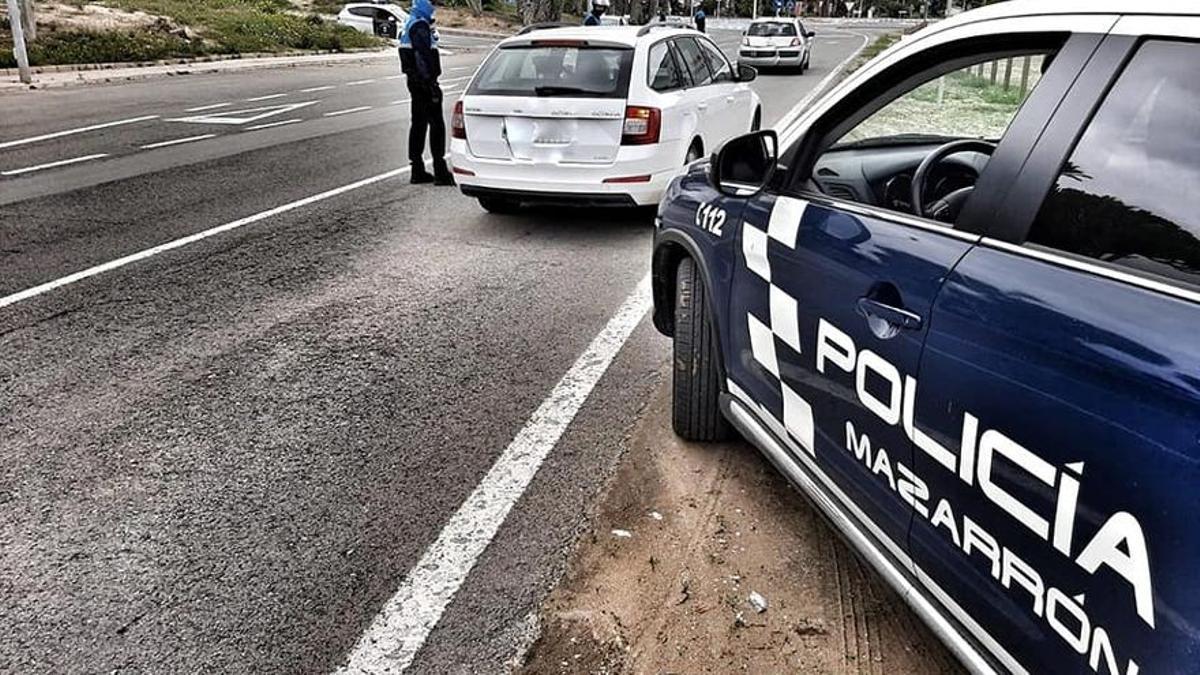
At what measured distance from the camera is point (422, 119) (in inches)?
397

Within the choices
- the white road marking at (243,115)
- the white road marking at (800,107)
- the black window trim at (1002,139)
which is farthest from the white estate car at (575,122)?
the white road marking at (243,115)

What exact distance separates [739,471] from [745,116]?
6791mm

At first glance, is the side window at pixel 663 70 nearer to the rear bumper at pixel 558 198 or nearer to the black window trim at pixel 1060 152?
the rear bumper at pixel 558 198

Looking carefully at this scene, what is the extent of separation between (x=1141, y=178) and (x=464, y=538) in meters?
2.33

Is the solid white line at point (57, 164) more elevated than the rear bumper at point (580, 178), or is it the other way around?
the rear bumper at point (580, 178)

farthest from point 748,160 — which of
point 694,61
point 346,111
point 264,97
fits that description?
point 264,97

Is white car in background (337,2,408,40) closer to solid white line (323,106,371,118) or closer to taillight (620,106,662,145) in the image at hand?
solid white line (323,106,371,118)

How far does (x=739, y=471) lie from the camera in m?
3.81

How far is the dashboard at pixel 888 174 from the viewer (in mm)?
2857

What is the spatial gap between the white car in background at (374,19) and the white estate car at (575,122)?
113 feet

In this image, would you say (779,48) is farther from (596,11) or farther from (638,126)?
(638,126)

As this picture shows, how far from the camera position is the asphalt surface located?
9.78 feet

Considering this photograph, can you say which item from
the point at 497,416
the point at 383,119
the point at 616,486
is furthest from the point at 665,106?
the point at 383,119

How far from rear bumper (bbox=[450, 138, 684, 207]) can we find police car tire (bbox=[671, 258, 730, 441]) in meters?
3.64
